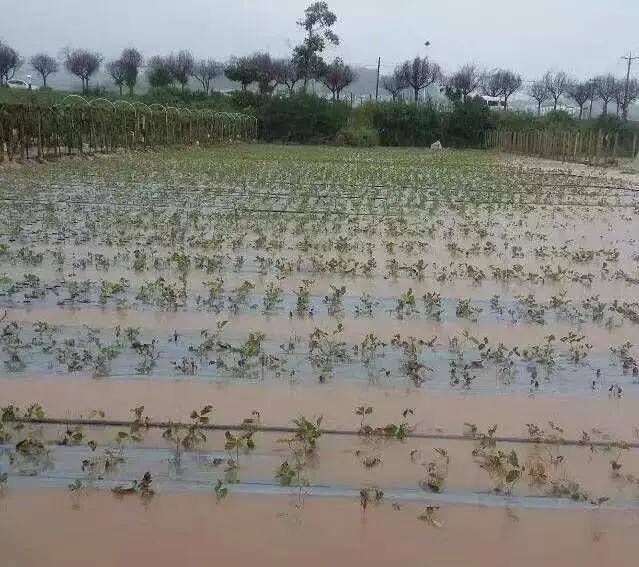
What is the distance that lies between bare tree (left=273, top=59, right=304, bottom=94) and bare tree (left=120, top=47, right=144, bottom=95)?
25.7ft

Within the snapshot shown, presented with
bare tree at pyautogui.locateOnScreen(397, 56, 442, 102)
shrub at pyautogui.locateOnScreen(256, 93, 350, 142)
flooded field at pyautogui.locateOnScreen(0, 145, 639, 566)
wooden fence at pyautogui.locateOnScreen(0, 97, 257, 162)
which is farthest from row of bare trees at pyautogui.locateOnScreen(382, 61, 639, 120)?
flooded field at pyautogui.locateOnScreen(0, 145, 639, 566)

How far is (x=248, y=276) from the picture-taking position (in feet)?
17.1

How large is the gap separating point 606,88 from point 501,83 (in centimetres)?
642

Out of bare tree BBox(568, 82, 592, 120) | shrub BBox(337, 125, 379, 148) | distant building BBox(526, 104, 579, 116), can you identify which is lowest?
shrub BBox(337, 125, 379, 148)

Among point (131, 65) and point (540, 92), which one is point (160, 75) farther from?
point (540, 92)

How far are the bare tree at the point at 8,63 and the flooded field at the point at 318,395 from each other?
122 ft

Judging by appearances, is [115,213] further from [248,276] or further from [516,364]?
[516,364]

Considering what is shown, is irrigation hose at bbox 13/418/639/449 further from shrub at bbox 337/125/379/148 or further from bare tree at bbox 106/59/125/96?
bare tree at bbox 106/59/125/96

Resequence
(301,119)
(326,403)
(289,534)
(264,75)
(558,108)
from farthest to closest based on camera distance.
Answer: (558,108) < (264,75) < (301,119) < (326,403) < (289,534)

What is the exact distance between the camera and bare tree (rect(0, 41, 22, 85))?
39856 millimetres

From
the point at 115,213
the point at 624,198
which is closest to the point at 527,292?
the point at 115,213

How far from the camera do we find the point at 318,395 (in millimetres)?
3174

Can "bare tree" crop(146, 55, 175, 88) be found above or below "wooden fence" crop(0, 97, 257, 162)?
above

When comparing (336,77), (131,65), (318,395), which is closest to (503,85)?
(336,77)
